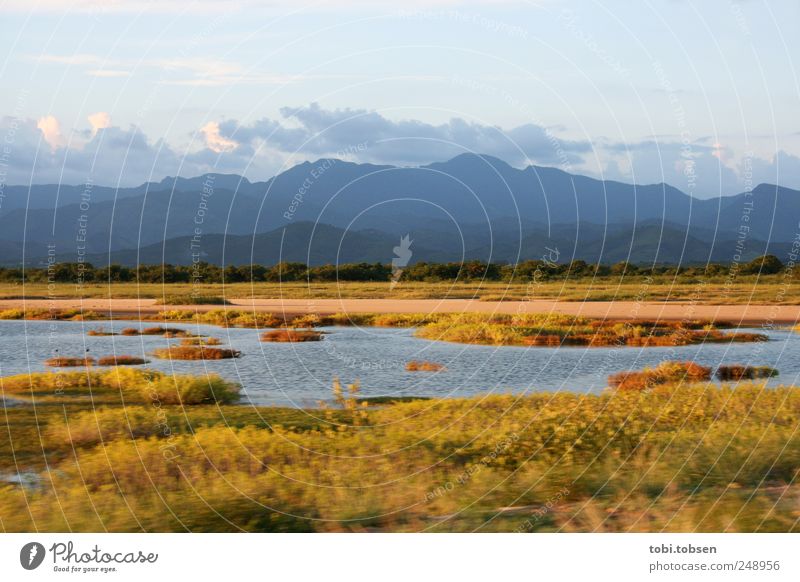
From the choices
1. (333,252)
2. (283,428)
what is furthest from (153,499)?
(333,252)

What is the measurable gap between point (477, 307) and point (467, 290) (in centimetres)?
1509

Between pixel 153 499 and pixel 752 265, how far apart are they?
73.0 metres

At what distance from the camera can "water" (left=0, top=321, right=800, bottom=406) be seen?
3073 centimetres

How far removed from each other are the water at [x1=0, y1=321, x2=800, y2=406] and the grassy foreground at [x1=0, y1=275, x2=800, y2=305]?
18.3 m

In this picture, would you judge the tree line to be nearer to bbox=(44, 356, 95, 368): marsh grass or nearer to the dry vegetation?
the dry vegetation

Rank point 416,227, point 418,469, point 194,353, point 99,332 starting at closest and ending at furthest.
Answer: point 418,469, point 194,353, point 99,332, point 416,227

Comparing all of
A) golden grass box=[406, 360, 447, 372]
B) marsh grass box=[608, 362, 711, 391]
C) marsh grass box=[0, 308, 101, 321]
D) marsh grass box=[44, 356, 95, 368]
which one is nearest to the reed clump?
marsh grass box=[0, 308, 101, 321]

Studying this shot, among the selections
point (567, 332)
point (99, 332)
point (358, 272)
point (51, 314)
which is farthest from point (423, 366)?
point (358, 272)

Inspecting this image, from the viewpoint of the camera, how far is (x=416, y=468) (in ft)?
57.1

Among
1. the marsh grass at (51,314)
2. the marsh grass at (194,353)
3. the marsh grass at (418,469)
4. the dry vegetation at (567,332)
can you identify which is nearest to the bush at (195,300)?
the marsh grass at (51,314)

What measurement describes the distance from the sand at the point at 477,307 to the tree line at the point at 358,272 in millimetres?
9685

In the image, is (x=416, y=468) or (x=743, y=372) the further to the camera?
(x=743, y=372)

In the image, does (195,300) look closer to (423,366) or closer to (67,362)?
(67,362)

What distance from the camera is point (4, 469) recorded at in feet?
60.5
